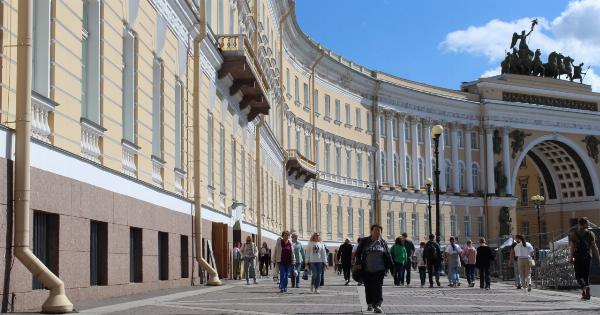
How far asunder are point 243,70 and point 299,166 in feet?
81.0

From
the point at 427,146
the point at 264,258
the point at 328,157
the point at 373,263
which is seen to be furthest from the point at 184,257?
the point at 427,146

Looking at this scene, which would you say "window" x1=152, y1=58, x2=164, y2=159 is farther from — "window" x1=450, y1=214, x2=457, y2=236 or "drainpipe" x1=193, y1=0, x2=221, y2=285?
"window" x1=450, y1=214, x2=457, y2=236

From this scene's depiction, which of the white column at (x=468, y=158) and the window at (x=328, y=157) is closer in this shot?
the window at (x=328, y=157)

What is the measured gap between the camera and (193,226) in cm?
2312

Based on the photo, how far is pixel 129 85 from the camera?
59.7 ft

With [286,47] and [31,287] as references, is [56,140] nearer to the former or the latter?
[31,287]

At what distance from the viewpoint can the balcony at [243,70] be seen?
92.8 ft

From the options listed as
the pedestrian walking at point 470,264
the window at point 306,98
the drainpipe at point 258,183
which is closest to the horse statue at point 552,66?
the window at point 306,98

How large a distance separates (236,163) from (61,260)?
1858 centimetres

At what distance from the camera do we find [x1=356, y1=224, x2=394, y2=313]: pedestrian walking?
50.0 ft

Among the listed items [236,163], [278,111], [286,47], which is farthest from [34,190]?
[286,47]

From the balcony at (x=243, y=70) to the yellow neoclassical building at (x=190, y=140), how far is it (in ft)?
0.25

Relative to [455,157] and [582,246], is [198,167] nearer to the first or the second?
[582,246]

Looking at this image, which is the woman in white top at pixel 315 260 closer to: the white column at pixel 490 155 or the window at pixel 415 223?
the window at pixel 415 223
